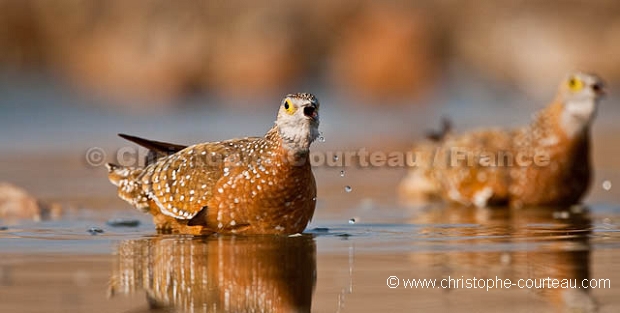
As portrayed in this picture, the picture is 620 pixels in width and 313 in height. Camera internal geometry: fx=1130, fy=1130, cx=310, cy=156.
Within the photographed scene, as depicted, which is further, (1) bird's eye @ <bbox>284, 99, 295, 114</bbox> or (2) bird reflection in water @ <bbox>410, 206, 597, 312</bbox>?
(1) bird's eye @ <bbox>284, 99, 295, 114</bbox>

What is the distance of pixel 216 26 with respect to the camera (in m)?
28.6

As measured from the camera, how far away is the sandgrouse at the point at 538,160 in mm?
11578

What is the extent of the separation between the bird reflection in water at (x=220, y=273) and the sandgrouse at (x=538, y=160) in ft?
10.9

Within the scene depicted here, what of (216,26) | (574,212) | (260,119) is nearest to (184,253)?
(574,212)

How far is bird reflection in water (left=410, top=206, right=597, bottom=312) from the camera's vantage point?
7012mm

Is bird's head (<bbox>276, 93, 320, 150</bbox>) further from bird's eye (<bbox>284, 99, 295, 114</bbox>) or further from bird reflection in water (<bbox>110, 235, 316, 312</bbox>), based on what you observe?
bird reflection in water (<bbox>110, 235, 316, 312</bbox>)

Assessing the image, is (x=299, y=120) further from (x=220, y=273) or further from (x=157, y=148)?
(x=157, y=148)

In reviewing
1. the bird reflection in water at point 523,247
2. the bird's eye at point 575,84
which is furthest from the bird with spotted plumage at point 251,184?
the bird's eye at point 575,84

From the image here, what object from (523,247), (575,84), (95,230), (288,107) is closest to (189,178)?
(95,230)

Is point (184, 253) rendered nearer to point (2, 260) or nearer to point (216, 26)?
point (2, 260)

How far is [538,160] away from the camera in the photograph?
461 inches

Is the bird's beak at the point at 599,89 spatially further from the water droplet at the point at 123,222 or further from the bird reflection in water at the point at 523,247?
the water droplet at the point at 123,222

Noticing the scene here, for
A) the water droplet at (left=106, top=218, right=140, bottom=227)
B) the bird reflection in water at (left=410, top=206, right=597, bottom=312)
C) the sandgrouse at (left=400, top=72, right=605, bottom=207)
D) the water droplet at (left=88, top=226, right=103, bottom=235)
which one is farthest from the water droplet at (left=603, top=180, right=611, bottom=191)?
the water droplet at (left=88, top=226, right=103, bottom=235)

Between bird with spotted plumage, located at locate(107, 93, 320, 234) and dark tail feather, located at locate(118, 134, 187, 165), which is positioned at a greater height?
dark tail feather, located at locate(118, 134, 187, 165)
